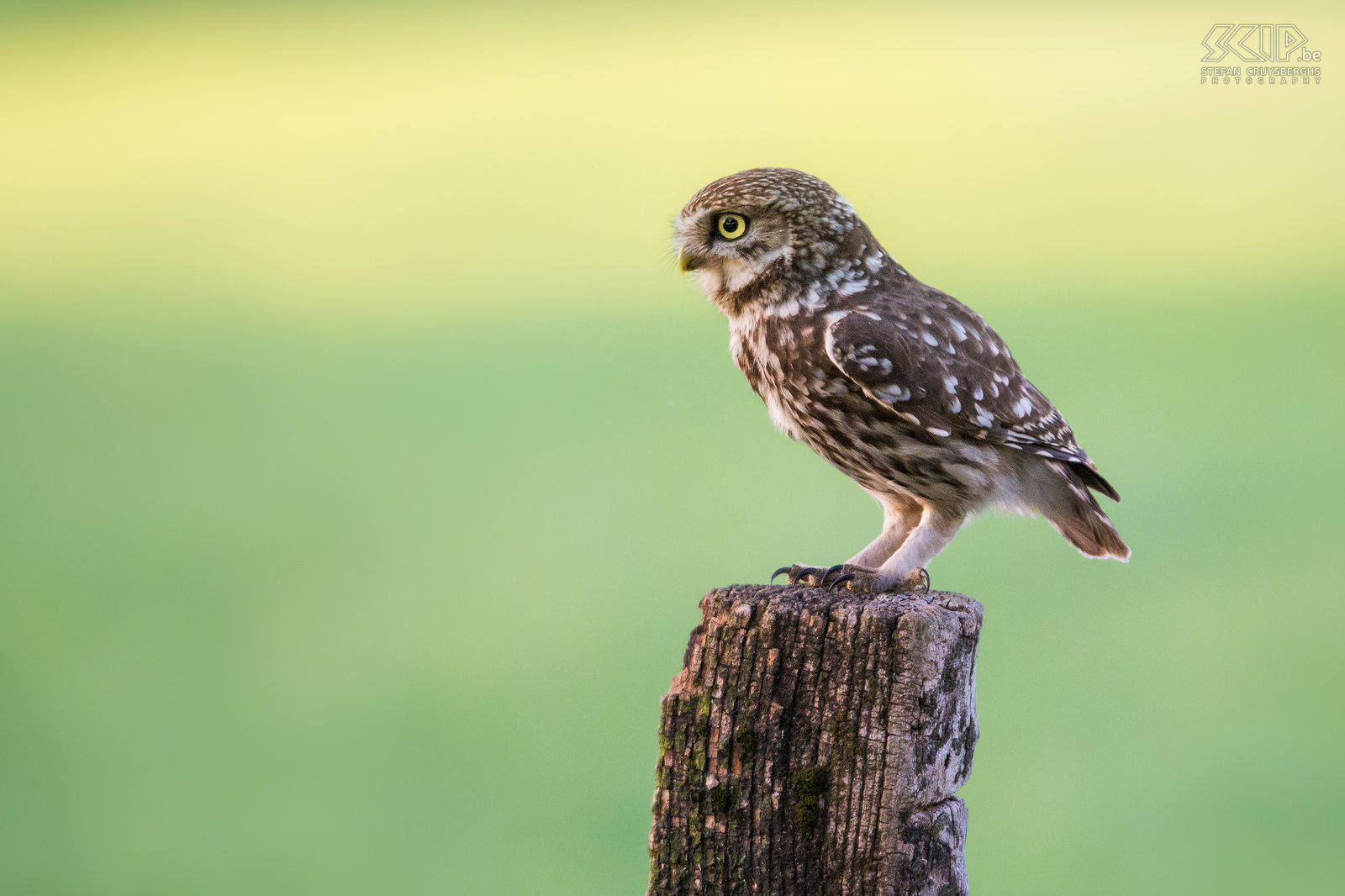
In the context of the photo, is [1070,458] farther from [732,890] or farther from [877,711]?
[732,890]

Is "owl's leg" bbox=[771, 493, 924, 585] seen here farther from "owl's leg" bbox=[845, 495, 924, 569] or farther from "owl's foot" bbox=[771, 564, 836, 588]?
"owl's foot" bbox=[771, 564, 836, 588]

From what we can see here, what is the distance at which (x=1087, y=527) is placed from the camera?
3.06 meters

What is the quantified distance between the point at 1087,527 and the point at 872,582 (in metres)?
0.72

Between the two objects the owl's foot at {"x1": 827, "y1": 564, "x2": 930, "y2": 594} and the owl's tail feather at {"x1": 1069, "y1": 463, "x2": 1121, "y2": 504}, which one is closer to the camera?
the owl's foot at {"x1": 827, "y1": 564, "x2": 930, "y2": 594}

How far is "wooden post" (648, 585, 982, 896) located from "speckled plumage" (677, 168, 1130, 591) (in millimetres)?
581

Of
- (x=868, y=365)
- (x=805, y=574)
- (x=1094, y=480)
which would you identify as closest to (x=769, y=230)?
(x=868, y=365)

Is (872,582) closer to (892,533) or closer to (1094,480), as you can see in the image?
(892,533)

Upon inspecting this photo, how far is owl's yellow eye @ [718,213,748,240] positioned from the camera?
111 inches

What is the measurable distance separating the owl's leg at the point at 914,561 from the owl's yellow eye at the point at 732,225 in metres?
0.82

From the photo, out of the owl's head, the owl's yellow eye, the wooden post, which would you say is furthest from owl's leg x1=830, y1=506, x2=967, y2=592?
the owl's yellow eye

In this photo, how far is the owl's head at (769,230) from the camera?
2.80 meters

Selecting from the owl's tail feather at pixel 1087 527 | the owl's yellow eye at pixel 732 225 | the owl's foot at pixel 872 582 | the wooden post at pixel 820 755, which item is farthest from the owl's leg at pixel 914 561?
the owl's yellow eye at pixel 732 225

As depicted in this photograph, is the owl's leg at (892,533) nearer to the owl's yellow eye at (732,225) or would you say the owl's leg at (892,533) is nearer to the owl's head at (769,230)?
the owl's head at (769,230)

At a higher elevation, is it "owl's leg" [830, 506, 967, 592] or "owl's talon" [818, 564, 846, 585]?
"owl's leg" [830, 506, 967, 592]
